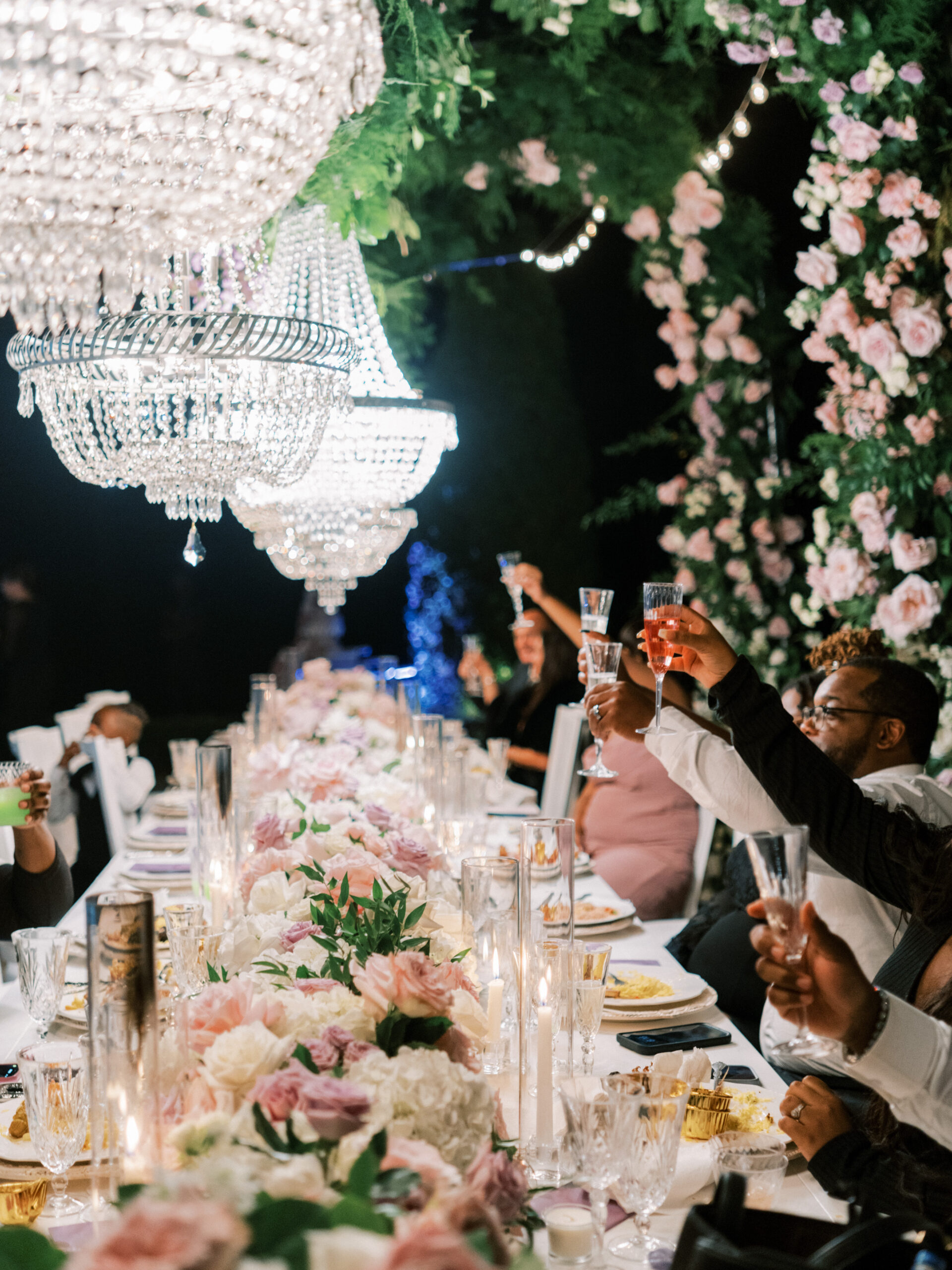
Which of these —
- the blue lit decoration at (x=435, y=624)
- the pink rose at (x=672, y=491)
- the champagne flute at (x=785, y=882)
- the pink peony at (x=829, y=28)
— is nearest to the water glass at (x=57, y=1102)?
the champagne flute at (x=785, y=882)

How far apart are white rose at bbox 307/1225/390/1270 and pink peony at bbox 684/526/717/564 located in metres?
4.61

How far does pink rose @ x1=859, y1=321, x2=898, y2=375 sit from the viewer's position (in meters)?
3.50

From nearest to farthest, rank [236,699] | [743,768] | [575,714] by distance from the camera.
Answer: [743,768] → [575,714] → [236,699]

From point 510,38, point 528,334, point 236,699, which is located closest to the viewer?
point 510,38

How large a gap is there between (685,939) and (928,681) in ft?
3.42

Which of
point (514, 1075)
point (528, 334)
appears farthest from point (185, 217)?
point (528, 334)

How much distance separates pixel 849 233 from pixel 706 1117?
296cm

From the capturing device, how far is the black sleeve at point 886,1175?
4.37 ft

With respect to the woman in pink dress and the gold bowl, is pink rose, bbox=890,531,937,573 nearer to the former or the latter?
the woman in pink dress

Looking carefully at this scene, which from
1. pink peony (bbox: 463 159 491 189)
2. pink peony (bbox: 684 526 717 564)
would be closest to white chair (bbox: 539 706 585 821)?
pink peony (bbox: 684 526 717 564)

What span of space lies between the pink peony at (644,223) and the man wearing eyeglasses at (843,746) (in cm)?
325

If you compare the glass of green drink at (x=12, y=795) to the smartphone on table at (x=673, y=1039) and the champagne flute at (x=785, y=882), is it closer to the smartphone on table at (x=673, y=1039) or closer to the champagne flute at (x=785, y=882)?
the smartphone on table at (x=673, y=1039)

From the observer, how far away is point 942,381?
3.43 metres

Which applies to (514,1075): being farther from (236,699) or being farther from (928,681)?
(236,699)
